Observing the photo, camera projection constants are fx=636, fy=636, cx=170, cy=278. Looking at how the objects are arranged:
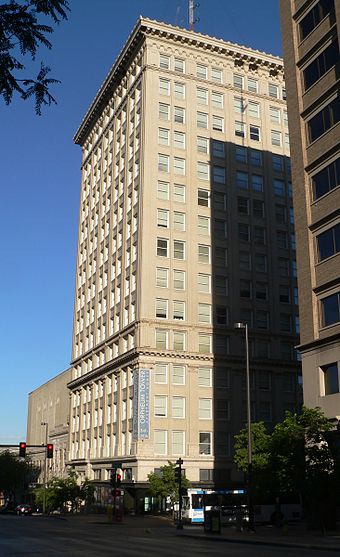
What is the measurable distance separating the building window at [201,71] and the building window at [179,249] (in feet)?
81.6

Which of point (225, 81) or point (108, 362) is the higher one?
point (225, 81)

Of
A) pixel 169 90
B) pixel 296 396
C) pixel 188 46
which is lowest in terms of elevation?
pixel 296 396

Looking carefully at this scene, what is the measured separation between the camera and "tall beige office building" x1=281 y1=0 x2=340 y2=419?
41250mm

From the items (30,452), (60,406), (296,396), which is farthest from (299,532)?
(30,452)

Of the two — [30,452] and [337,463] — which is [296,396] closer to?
[337,463]

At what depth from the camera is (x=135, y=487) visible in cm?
6825

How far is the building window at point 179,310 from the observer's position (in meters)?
76.2

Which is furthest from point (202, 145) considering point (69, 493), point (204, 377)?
point (69, 493)

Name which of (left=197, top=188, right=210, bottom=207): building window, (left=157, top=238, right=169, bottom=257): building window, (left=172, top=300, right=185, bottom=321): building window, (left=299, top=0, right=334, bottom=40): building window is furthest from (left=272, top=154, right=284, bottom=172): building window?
(left=299, top=0, right=334, bottom=40): building window

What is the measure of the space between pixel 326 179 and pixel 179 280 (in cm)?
3624

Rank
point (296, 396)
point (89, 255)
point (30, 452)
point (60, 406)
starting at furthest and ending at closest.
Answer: point (30, 452) → point (60, 406) → point (89, 255) → point (296, 396)

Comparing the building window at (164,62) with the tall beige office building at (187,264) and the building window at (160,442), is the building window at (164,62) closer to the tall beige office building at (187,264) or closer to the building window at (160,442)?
the tall beige office building at (187,264)

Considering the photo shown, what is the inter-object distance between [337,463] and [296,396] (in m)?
45.8

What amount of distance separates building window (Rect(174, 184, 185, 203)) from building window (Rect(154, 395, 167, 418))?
24.9 metres
